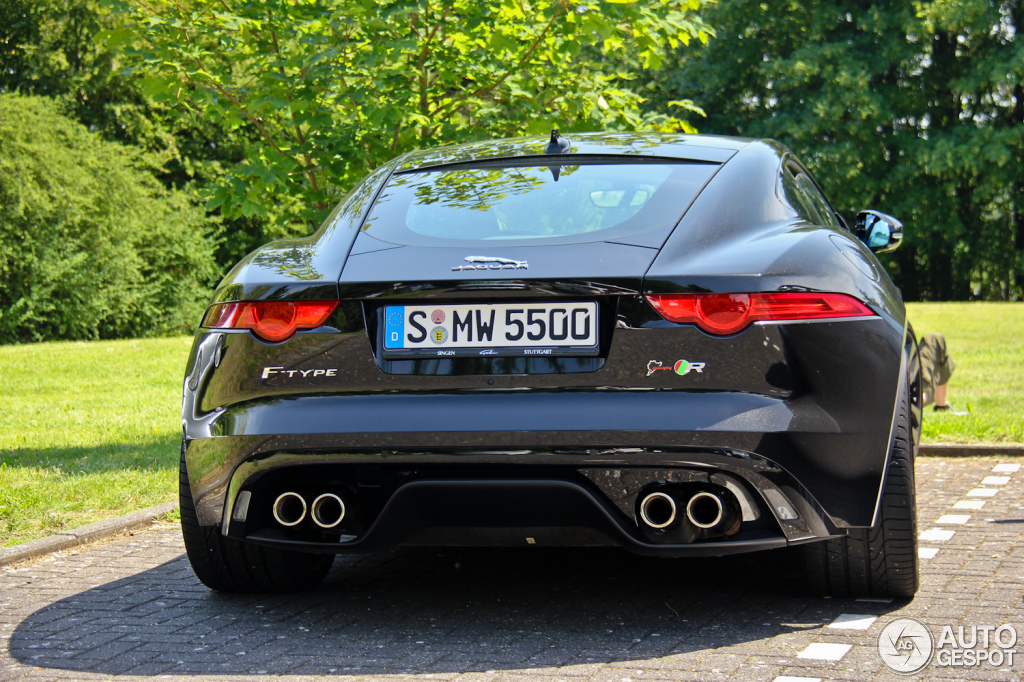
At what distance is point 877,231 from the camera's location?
17.6 ft

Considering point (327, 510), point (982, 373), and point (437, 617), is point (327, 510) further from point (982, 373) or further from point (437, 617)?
point (982, 373)

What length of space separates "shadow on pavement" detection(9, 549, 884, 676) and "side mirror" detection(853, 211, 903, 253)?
5.32 ft

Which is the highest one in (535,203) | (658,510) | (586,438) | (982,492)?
(535,203)

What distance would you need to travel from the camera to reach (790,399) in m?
3.25

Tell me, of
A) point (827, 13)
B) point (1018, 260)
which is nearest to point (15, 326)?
point (827, 13)

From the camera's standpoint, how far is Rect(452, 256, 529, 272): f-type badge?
3301 millimetres

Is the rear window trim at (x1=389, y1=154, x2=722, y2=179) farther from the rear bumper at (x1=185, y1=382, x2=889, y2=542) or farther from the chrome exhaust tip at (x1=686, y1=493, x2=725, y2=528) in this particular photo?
the chrome exhaust tip at (x1=686, y1=493, x2=725, y2=528)

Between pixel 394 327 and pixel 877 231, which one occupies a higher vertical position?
pixel 394 327

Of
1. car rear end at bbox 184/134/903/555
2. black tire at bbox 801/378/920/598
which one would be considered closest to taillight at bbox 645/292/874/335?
car rear end at bbox 184/134/903/555

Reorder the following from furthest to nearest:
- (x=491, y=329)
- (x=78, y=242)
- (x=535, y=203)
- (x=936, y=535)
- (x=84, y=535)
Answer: (x=78, y=242) < (x=84, y=535) < (x=936, y=535) < (x=535, y=203) < (x=491, y=329)

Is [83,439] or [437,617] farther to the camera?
[83,439]

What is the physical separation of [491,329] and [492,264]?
0.19 metres

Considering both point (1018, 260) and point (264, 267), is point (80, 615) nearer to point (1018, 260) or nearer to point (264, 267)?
point (264, 267)

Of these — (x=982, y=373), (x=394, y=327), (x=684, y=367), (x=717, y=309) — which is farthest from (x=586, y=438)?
(x=982, y=373)
